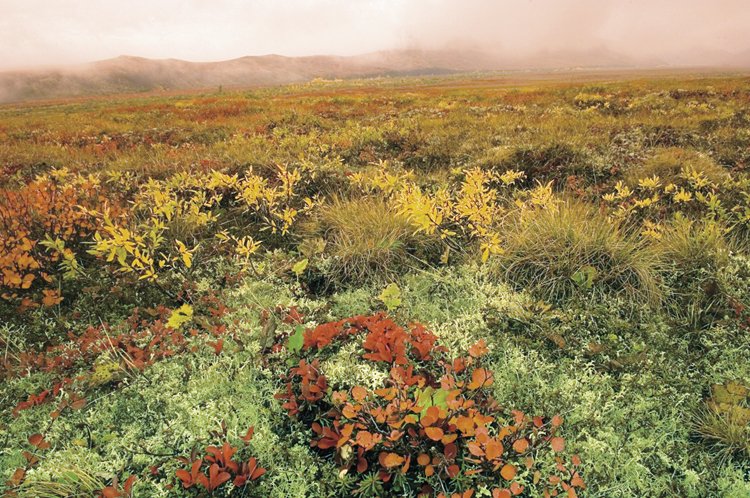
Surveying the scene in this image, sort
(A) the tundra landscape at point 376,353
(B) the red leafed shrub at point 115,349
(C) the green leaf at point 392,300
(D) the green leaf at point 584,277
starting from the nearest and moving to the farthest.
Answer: (A) the tundra landscape at point 376,353, (B) the red leafed shrub at point 115,349, (C) the green leaf at point 392,300, (D) the green leaf at point 584,277

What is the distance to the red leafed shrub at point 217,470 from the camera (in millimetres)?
2131

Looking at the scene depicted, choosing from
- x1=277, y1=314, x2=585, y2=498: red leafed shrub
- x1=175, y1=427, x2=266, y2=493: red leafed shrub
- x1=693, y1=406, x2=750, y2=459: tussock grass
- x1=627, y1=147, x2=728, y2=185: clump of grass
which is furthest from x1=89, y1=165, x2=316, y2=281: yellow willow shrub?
x1=627, y1=147, x2=728, y2=185: clump of grass

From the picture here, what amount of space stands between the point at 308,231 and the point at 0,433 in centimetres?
382

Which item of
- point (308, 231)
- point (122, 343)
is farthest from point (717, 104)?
point (122, 343)

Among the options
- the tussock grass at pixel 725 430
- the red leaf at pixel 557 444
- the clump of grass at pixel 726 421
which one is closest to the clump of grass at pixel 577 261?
the clump of grass at pixel 726 421

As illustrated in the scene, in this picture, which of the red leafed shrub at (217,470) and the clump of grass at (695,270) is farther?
the clump of grass at (695,270)

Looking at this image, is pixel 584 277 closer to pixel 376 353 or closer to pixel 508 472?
pixel 376 353

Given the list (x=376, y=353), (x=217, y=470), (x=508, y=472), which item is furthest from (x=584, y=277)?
(x=217, y=470)

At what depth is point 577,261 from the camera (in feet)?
14.6

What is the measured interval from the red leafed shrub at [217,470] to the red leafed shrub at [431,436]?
401mm

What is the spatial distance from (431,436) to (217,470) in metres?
1.15

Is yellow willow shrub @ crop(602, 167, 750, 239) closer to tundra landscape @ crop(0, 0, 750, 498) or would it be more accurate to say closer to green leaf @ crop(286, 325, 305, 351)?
tundra landscape @ crop(0, 0, 750, 498)

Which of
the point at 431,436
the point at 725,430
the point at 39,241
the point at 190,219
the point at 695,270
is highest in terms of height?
the point at 190,219

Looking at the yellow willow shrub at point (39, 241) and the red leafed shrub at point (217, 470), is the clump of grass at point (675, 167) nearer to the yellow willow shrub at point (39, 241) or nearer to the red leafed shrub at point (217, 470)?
the red leafed shrub at point (217, 470)
